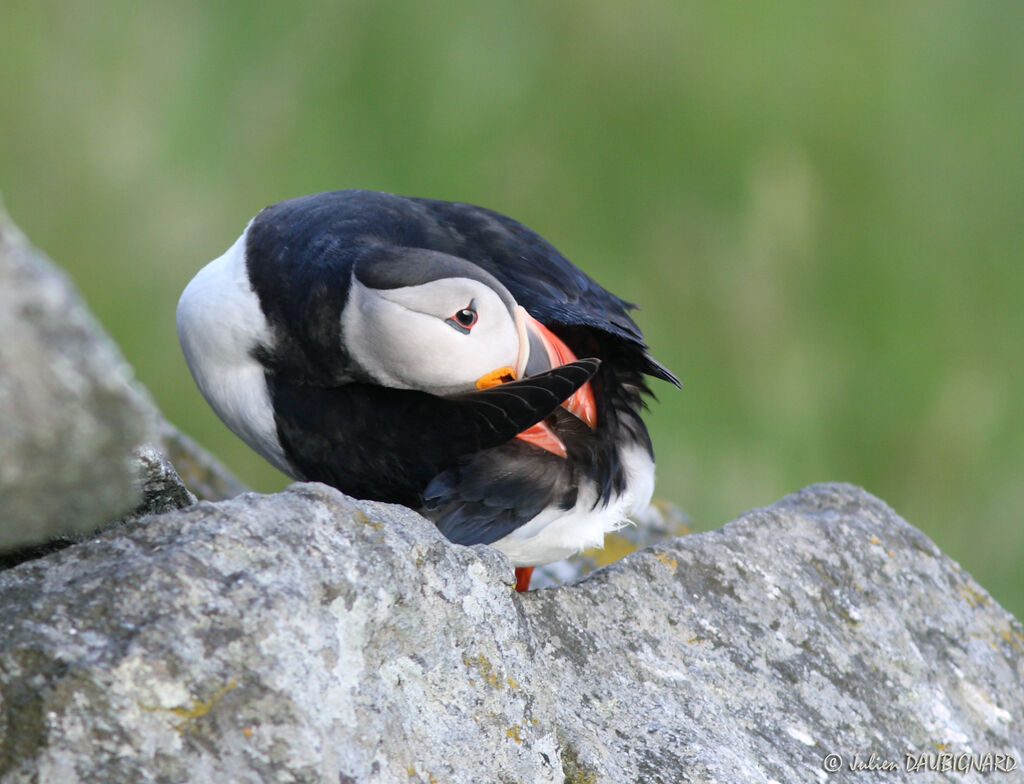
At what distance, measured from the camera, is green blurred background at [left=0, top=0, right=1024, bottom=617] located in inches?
225

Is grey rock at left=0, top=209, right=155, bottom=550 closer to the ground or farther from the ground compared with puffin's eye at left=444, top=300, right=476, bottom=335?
farther from the ground

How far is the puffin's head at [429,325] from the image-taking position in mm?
2248

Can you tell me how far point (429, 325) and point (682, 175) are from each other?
179 inches

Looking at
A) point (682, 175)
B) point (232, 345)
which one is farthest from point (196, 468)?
point (682, 175)

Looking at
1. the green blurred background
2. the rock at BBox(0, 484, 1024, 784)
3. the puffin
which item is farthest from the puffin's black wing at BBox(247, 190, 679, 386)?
the green blurred background

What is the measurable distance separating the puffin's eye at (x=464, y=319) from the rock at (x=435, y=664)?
1.72ft

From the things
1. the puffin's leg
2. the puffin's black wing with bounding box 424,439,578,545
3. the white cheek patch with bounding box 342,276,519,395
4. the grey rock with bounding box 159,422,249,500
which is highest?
the white cheek patch with bounding box 342,276,519,395

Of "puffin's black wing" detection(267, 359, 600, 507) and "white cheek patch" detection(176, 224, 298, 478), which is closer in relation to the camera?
"puffin's black wing" detection(267, 359, 600, 507)

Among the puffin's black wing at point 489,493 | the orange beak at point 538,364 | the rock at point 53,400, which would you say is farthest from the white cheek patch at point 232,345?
the rock at point 53,400

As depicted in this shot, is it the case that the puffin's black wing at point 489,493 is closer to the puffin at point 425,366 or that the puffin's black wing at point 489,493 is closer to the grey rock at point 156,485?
the puffin at point 425,366

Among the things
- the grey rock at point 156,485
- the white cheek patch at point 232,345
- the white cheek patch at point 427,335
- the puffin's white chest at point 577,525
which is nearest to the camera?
the grey rock at point 156,485

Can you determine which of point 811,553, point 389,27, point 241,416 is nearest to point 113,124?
point 389,27

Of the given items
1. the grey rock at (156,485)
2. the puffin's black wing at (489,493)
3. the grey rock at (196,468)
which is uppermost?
the grey rock at (156,485)

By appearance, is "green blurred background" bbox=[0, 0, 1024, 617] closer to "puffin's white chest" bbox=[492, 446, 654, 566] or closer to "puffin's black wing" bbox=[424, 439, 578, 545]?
"puffin's white chest" bbox=[492, 446, 654, 566]
